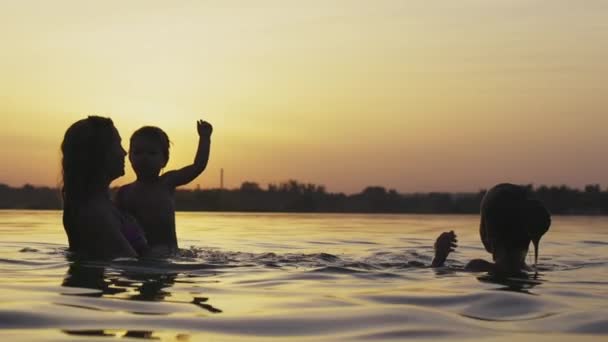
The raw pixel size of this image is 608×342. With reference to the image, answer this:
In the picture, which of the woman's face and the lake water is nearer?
the lake water

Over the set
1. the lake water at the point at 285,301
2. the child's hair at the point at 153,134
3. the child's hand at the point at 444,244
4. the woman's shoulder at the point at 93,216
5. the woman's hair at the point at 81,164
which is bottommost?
the lake water at the point at 285,301

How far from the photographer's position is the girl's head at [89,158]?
20.2 feet

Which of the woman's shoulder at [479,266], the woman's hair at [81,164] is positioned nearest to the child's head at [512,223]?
the woman's shoulder at [479,266]

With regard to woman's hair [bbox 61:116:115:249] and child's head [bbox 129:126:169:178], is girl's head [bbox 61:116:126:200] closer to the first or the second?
woman's hair [bbox 61:116:115:249]

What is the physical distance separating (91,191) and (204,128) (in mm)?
2168

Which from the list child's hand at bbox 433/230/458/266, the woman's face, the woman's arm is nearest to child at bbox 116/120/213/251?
the woman's face

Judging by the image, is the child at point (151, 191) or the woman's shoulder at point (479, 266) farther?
the child at point (151, 191)

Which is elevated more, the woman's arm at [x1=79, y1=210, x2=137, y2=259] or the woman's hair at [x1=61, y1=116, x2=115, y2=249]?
the woman's hair at [x1=61, y1=116, x2=115, y2=249]

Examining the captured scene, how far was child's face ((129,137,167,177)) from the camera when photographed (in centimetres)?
757

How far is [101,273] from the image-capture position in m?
5.29

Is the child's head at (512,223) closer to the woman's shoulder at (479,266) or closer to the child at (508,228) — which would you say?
the child at (508,228)

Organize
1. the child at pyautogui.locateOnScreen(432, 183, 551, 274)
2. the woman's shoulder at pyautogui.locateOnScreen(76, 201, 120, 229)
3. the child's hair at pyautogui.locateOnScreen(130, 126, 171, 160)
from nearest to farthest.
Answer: the woman's shoulder at pyautogui.locateOnScreen(76, 201, 120, 229) < the child at pyautogui.locateOnScreen(432, 183, 551, 274) < the child's hair at pyautogui.locateOnScreen(130, 126, 171, 160)

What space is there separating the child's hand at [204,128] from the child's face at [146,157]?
0.55m

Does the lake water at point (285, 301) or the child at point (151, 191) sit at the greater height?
the child at point (151, 191)
